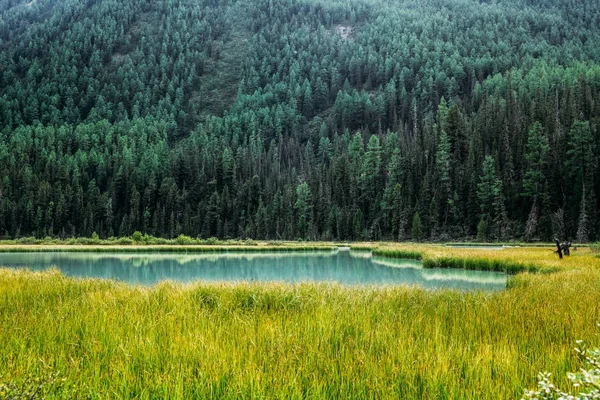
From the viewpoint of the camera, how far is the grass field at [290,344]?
493 cm

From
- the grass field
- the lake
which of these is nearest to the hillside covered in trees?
the lake

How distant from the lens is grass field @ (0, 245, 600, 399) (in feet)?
16.2

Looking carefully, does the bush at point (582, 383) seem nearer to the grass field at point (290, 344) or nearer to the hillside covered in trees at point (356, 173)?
the grass field at point (290, 344)

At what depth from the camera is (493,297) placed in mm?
11359

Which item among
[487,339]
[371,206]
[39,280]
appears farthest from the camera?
[371,206]

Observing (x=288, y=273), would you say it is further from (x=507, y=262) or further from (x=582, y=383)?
(x=582, y=383)

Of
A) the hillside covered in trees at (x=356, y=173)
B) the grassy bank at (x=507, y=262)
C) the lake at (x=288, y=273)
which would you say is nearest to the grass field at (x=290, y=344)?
the lake at (x=288, y=273)

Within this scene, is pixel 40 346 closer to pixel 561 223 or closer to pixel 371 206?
pixel 561 223

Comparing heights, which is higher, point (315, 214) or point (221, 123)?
point (221, 123)

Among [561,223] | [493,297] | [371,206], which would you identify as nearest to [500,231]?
[561,223]

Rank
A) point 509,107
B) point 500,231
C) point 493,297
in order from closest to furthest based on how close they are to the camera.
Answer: point 493,297, point 500,231, point 509,107

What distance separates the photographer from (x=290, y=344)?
663cm

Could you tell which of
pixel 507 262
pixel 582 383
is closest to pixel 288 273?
pixel 507 262

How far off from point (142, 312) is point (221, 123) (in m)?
181
